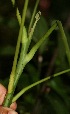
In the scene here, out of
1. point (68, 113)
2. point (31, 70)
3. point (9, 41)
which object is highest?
point (9, 41)

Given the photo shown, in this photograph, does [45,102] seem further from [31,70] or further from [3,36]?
[3,36]

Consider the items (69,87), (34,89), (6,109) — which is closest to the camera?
(6,109)

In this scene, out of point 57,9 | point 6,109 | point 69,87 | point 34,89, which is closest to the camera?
point 6,109

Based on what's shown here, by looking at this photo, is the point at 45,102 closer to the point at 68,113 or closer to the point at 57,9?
the point at 68,113

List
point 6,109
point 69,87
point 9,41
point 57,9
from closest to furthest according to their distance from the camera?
point 6,109, point 69,87, point 57,9, point 9,41

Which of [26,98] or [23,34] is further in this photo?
[26,98]

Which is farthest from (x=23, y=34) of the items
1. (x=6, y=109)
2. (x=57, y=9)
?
(x=57, y=9)

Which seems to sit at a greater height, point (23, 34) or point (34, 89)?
point (34, 89)

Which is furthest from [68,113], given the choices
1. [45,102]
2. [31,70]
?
[31,70]

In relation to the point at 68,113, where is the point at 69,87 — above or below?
above

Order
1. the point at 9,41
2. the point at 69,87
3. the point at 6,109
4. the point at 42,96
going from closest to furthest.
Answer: the point at 6,109, the point at 42,96, the point at 69,87, the point at 9,41
